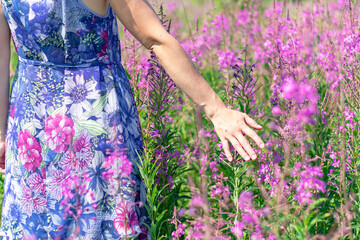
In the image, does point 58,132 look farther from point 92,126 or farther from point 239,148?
point 239,148

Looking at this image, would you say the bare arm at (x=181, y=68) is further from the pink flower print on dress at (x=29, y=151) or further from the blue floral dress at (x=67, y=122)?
the pink flower print on dress at (x=29, y=151)

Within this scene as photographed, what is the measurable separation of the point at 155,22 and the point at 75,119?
50 centimetres

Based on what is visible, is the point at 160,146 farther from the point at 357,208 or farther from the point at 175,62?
the point at 357,208

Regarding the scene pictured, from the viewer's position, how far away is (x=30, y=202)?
1.98 m

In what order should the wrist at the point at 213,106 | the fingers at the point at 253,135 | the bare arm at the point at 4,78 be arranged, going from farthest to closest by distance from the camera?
the bare arm at the point at 4,78 < the wrist at the point at 213,106 < the fingers at the point at 253,135

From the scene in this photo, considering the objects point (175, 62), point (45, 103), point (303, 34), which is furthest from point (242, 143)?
point (303, 34)

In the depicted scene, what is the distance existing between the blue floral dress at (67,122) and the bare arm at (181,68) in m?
0.14

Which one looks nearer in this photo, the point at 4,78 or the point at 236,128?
the point at 236,128

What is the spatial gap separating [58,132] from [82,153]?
0.13m

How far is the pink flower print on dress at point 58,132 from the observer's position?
191 cm

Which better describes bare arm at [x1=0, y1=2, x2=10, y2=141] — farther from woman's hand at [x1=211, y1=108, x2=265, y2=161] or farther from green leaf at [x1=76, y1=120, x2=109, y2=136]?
woman's hand at [x1=211, y1=108, x2=265, y2=161]

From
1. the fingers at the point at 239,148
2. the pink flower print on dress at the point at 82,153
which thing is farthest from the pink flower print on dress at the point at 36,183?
the fingers at the point at 239,148

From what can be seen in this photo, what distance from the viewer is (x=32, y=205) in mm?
1978

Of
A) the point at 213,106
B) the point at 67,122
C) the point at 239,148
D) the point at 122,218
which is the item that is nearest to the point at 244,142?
the point at 239,148
